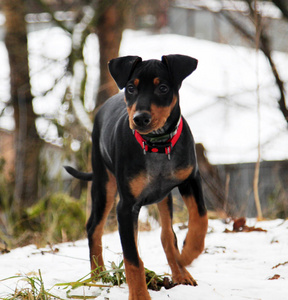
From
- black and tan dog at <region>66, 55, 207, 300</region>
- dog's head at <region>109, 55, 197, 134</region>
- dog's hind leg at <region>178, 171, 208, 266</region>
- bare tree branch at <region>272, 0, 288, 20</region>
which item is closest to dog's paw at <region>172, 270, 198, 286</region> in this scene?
black and tan dog at <region>66, 55, 207, 300</region>

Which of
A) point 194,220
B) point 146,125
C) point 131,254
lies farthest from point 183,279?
point 146,125

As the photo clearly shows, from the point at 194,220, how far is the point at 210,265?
3.24ft

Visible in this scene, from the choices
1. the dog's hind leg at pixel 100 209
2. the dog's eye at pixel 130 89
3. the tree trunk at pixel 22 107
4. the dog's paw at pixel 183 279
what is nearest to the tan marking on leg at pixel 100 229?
the dog's hind leg at pixel 100 209

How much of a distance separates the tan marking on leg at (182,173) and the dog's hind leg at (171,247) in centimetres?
55

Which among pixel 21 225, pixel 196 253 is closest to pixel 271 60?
pixel 21 225

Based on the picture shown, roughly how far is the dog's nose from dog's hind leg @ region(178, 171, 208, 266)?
58 cm

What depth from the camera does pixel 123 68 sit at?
293 cm

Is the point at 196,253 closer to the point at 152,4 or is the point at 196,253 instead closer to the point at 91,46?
the point at 91,46

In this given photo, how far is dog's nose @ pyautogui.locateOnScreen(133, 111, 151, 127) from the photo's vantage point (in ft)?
8.44

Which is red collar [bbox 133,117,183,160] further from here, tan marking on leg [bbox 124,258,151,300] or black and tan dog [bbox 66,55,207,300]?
tan marking on leg [bbox 124,258,151,300]

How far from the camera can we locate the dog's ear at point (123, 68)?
291 cm

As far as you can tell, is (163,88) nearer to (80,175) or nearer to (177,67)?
(177,67)

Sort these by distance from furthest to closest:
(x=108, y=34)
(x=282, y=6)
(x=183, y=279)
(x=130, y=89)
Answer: (x=108, y=34)
(x=282, y=6)
(x=183, y=279)
(x=130, y=89)

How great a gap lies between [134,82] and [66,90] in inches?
223
